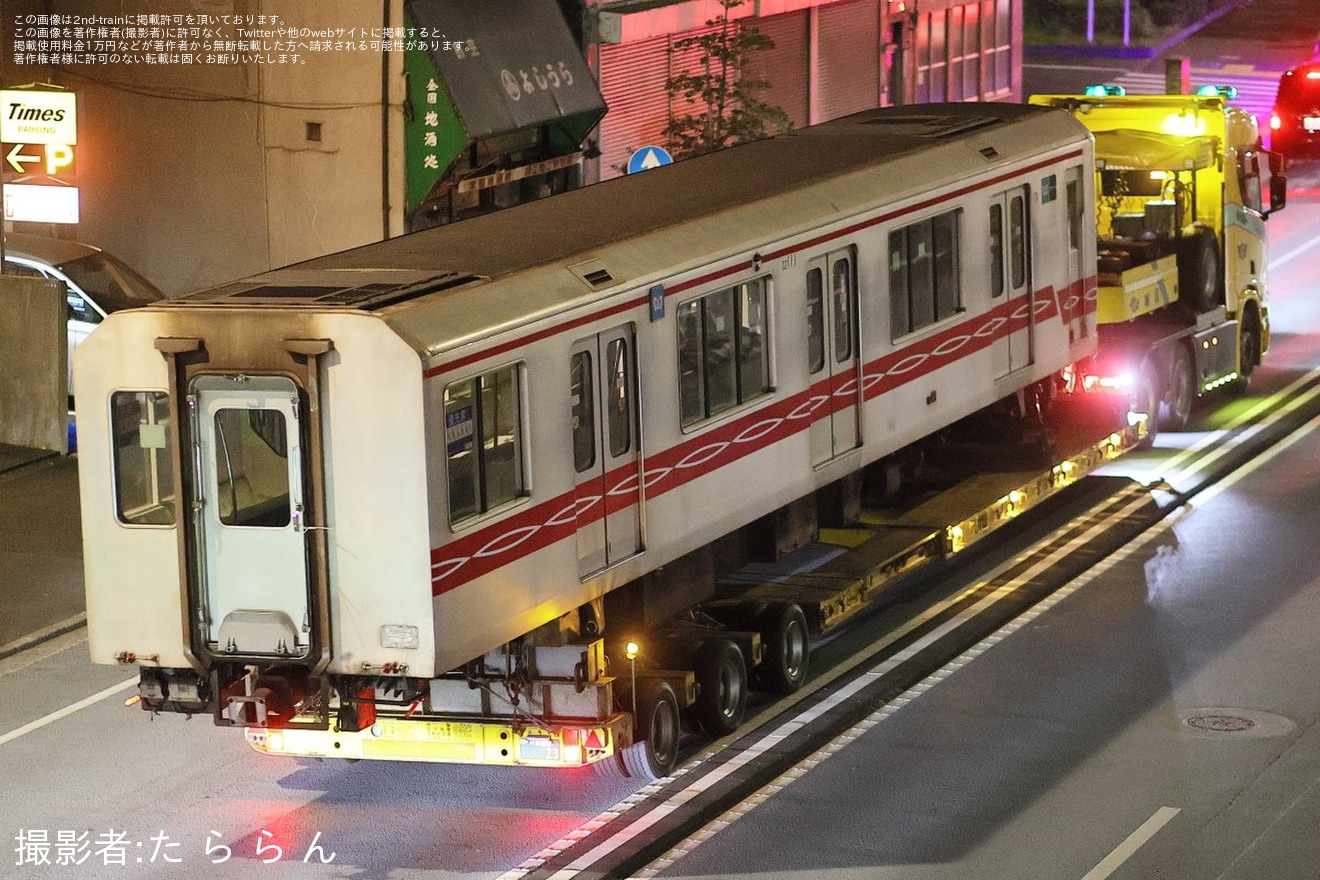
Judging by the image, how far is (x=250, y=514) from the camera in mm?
11289

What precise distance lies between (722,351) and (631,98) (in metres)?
15.8

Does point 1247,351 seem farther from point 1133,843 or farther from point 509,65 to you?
point 1133,843

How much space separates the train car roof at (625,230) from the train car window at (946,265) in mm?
368

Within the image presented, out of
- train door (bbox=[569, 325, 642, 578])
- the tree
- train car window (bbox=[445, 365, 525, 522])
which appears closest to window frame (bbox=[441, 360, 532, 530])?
train car window (bbox=[445, 365, 525, 522])

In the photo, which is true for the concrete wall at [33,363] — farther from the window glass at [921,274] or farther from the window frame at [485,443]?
the window frame at [485,443]

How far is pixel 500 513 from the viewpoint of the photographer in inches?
454

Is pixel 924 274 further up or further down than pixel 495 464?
further up

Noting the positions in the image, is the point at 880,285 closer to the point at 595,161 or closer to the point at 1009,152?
the point at 1009,152

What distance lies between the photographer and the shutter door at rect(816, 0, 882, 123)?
1379 inches

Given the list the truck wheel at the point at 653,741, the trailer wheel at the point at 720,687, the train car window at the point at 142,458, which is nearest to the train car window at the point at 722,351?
the trailer wheel at the point at 720,687

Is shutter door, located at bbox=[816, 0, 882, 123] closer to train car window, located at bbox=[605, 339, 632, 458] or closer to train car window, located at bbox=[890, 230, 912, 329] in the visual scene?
train car window, located at bbox=[890, 230, 912, 329]

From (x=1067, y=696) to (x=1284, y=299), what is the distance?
17.5 metres

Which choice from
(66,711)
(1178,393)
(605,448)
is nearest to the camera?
(605,448)

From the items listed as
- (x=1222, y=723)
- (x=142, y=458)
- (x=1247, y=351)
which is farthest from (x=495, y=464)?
(x=1247, y=351)
